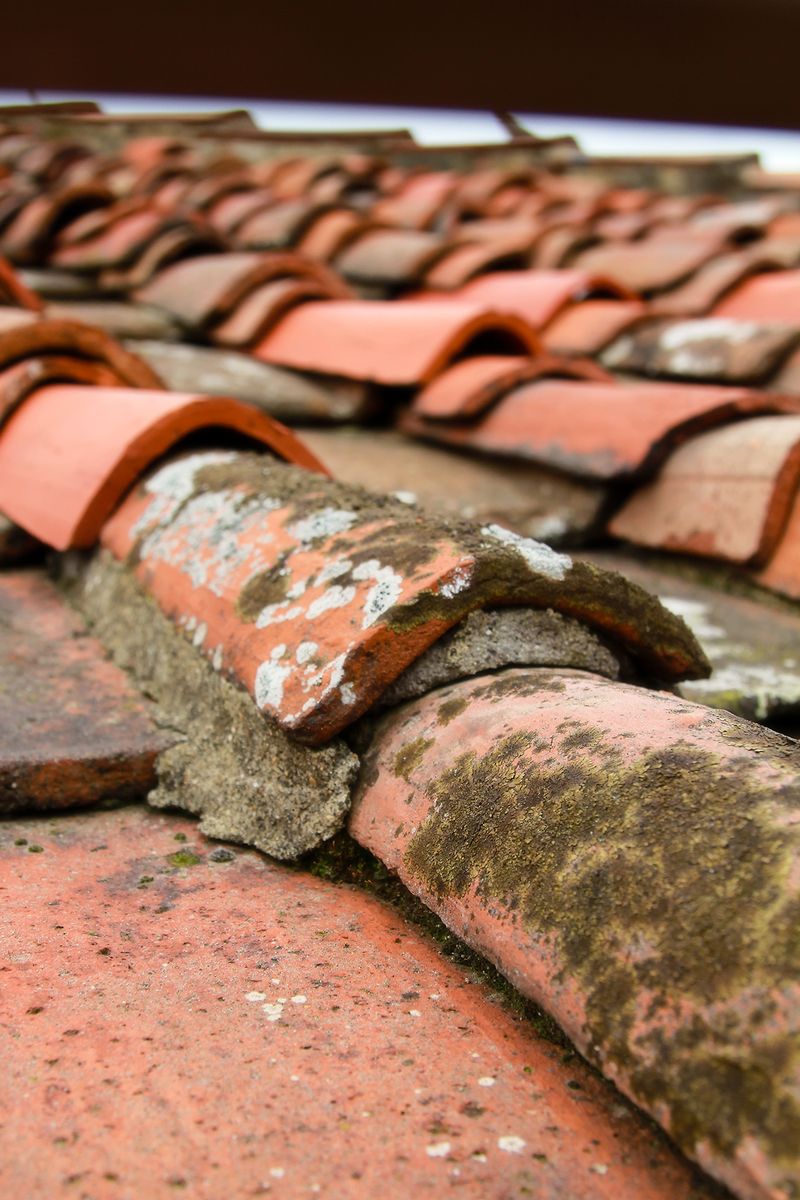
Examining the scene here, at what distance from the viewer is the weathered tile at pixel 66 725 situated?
150 cm

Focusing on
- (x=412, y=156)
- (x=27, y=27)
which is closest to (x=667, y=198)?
(x=412, y=156)

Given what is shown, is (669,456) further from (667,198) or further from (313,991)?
(667,198)

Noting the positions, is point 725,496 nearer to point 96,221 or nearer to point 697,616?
point 697,616

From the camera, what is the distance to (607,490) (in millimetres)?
2465

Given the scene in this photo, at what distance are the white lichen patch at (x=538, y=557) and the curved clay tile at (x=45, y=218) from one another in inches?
132

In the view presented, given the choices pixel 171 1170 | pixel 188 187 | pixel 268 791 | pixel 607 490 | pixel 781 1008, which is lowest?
pixel 171 1170

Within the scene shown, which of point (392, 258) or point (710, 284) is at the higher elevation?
point (710, 284)

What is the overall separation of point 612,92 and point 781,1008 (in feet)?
2.21

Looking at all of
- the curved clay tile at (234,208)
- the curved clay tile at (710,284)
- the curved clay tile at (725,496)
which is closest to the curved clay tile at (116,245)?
the curved clay tile at (234,208)

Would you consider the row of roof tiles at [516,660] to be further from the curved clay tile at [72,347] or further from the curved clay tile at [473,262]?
the curved clay tile at [473,262]

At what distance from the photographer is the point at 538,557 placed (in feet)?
4.84

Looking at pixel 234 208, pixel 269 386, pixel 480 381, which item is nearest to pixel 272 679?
pixel 480 381

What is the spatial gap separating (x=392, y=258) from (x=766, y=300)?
4.28 feet

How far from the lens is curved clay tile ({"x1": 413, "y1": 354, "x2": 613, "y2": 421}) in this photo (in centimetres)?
274
